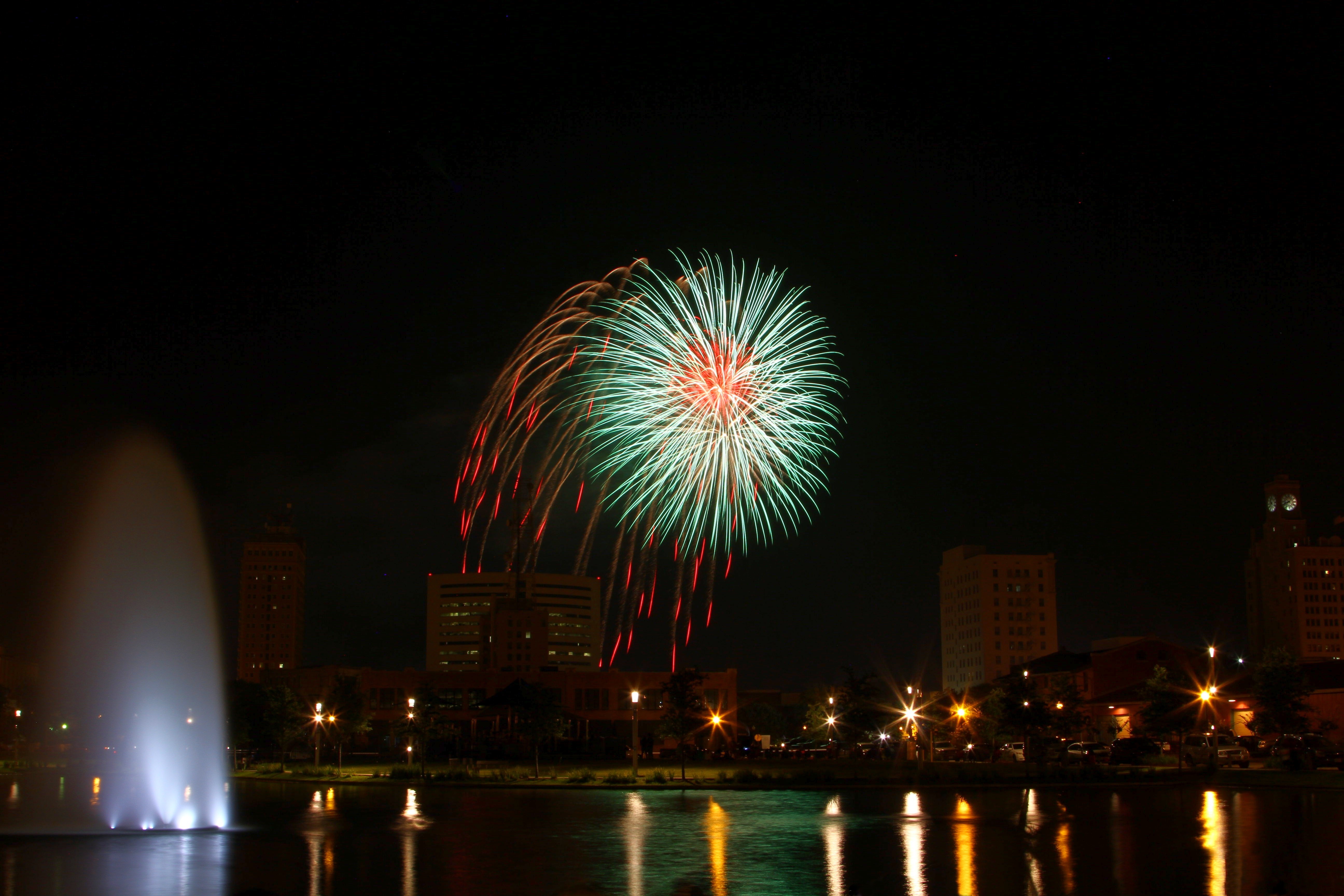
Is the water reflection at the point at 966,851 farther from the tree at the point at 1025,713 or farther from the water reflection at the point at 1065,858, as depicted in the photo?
the tree at the point at 1025,713

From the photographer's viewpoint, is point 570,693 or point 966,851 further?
point 570,693

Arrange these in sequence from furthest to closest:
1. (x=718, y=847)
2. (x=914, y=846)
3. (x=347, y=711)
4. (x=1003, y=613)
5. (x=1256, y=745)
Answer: (x=1003, y=613) → (x=347, y=711) → (x=1256, y=745) → (x=718, y=847) → (x=914, y=846)

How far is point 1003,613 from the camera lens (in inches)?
6609

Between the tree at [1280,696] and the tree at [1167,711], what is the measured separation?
280 cm

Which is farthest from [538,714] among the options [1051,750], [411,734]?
[1051,750]

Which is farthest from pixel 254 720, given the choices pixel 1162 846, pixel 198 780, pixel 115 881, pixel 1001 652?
pixel 1001 652

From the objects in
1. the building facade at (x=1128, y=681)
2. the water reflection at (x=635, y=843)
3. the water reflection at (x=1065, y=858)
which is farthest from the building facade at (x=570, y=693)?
the water reflection at (x=1065, y=858)

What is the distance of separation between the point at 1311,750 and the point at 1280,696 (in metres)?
7.58

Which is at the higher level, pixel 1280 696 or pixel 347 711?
pixel 1280 696

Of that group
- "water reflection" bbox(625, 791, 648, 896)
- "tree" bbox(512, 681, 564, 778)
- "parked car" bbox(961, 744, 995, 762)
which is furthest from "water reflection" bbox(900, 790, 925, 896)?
"parked car" bbox(961, 744, 995, 762)

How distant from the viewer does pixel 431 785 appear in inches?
1628

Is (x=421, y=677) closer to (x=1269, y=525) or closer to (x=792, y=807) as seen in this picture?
(x=792, y=807)

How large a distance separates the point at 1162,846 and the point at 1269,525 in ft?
633

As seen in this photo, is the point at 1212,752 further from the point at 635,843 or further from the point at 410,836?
the point at 410,836
